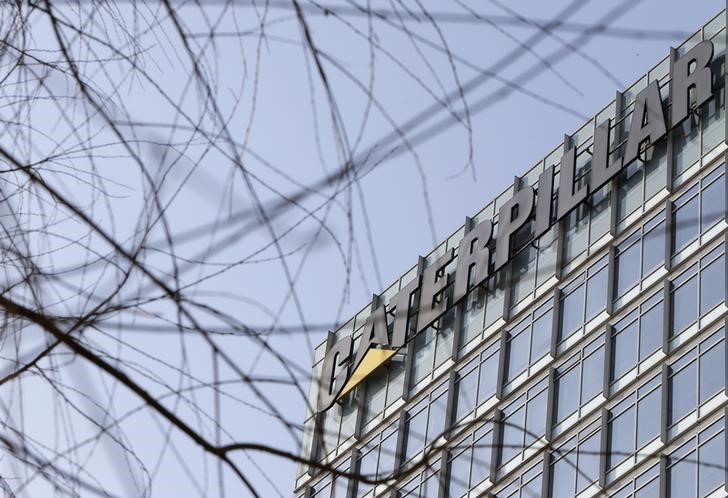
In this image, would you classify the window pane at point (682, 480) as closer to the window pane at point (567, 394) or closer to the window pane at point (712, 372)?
the window pane at point (712, 372)

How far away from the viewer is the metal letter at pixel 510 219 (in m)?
29.9

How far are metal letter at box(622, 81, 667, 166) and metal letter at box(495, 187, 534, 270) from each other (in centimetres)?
277

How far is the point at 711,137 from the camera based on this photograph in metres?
26.6

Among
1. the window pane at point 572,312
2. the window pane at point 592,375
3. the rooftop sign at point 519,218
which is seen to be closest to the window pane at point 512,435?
the window pane at point 592,375

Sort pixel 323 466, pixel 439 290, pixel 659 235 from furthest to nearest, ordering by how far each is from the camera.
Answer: pixel 439 290 < pixel 659 235 < pixel 323 466

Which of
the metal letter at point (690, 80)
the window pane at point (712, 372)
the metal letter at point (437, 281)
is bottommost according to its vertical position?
the window pane at point (712, 372)

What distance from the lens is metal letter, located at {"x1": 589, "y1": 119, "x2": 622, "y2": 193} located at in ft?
92.5

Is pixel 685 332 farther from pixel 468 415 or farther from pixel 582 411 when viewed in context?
pixel 468 415

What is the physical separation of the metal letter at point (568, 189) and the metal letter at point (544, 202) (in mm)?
305

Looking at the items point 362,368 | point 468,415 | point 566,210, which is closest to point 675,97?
point 566,210

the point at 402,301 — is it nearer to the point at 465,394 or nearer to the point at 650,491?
the point at 465,394

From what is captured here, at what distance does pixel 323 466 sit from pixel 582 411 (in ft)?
76.1

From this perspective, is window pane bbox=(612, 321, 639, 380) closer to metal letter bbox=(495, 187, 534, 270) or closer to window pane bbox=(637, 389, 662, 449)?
window pane bbox=(637, 389, 662, 449)

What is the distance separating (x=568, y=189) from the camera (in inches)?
1155
